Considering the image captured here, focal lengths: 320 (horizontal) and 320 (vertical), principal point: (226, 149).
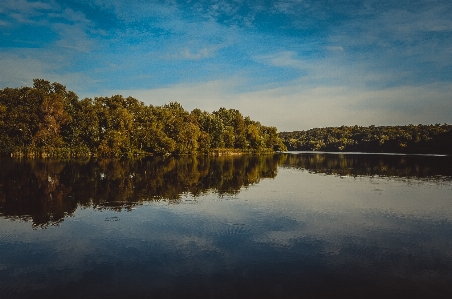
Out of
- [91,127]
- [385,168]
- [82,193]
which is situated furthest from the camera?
[91,127]

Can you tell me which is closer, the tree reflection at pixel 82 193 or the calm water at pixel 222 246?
the calm water at pixel 222 246

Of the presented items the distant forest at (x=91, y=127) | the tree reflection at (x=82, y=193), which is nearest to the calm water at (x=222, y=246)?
the tree reflection at (x=82, y=193)

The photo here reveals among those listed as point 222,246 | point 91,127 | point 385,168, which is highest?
point 91,127

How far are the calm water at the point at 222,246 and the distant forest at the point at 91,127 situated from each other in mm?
76561

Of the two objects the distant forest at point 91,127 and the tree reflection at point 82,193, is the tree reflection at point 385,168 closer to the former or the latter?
the tree reflection at point 82,193

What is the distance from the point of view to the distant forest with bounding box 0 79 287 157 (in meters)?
98.2

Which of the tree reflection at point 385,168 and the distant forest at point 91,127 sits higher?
the distant forest at point 91,127

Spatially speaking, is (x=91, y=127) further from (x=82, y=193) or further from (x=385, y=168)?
(x=385, y=168)

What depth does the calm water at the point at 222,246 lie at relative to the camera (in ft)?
40.4

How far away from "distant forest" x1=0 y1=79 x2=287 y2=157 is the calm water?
3014 inches

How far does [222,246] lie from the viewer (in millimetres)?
16891

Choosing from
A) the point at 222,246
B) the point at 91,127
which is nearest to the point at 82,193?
the point at 222,246

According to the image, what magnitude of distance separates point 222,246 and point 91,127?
339 ft

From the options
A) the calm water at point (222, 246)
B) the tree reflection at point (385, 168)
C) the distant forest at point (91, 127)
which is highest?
the distant forest at point (91, 127)
